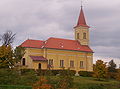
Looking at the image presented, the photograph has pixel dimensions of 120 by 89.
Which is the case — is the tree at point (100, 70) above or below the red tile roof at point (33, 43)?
below

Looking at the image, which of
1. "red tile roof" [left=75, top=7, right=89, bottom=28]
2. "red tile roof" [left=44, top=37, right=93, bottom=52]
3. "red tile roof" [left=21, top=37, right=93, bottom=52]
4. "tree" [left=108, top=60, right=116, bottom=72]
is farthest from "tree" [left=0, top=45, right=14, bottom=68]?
"tree" [left=108, top=60, right=116, bottom=72]

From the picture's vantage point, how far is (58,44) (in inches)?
2584

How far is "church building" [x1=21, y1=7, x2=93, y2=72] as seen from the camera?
A: 60.8m

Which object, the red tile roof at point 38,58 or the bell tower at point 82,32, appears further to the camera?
the bell tower at point 82,32

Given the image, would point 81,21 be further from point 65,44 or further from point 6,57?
point 6,57

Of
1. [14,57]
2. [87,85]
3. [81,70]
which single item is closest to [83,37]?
[81,70]

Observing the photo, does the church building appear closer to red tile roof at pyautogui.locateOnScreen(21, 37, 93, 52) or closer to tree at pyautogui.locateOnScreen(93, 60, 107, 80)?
red tile roof at pyautogui.locateOnScreen(21, 37, 93, 52)

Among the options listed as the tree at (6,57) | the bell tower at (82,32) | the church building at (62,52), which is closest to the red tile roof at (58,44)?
the church building at (62,52)

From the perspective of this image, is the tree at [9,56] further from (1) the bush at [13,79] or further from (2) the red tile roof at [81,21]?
(2) the red tile roof at [81,21]

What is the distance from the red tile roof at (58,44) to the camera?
6245cm

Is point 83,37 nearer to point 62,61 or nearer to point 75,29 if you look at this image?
point 75,29

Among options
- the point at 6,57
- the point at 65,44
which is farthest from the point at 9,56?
the point at 65,44

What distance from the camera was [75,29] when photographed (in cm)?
7312

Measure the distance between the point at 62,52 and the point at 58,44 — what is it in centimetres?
244
